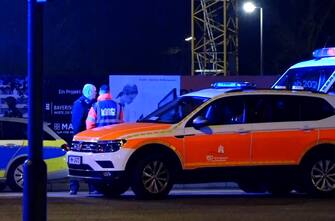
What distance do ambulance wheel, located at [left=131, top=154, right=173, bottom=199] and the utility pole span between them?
565cm

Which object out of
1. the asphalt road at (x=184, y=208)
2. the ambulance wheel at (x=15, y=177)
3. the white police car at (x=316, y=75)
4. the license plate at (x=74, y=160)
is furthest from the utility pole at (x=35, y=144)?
the ambulance wheel at (x=15, y=177)

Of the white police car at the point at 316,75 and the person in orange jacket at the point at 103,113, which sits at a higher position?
the white police car at the point at 316,75

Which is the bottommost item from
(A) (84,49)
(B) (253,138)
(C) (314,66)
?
(B) (253,138)

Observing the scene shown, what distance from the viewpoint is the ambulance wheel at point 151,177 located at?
12.4 meters

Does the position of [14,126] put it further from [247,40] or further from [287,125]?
[247,40]

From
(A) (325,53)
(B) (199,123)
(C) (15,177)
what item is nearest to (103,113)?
(B) (199,123)

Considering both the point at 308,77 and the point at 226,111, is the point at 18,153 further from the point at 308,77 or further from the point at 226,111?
the point at 308,77

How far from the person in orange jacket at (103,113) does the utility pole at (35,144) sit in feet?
23.4

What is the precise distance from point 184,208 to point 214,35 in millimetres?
43376

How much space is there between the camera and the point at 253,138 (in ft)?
42.9

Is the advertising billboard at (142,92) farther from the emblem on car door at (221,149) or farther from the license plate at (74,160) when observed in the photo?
the emblem on car door at (221,149)

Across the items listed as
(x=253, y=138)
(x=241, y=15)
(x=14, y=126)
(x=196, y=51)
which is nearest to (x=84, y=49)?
(x=196, y=51)

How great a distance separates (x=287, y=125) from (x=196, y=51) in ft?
134

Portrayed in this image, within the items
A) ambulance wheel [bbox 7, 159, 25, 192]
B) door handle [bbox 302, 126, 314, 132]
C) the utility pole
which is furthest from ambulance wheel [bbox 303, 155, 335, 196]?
the utility pole
